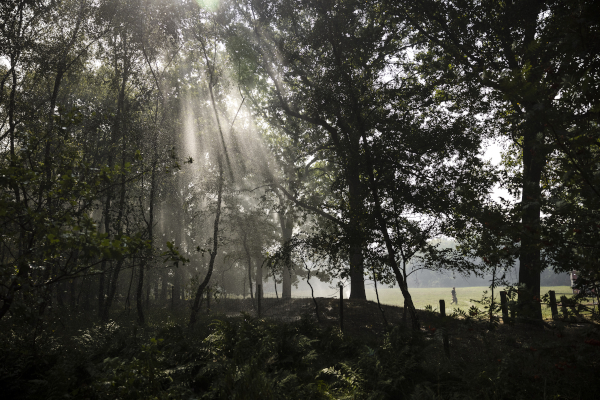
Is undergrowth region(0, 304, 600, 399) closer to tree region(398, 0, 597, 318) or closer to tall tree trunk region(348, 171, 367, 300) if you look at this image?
tree region(398, 0, 597, 318)

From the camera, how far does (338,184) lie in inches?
411

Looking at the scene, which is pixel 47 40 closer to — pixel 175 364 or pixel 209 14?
pixel 209 14

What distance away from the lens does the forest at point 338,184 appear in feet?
10.9

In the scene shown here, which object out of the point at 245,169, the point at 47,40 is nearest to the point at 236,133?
the point at 245,169

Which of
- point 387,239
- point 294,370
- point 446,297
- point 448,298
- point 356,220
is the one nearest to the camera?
point 294,370

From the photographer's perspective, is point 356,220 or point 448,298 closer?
point 356,220

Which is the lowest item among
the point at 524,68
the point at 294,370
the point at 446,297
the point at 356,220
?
the point at 446,297

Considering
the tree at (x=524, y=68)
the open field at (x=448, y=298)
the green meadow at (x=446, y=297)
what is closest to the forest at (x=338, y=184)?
the tree at (x=524, y=68)

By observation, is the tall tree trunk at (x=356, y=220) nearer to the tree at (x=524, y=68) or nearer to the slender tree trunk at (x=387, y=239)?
the slender tree trunk at (x=387, y=239)

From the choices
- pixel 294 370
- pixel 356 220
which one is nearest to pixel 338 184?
pixel 356 220

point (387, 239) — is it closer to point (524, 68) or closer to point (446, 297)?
point (524, 68)

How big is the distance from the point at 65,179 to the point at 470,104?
1232 cm

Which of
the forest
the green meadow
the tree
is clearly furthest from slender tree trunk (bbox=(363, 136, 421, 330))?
the green meadow

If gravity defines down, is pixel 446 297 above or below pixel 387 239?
below
